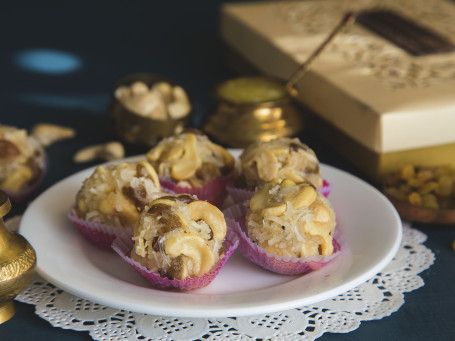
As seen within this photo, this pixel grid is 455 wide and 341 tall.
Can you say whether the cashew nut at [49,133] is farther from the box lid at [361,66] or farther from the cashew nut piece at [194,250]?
the cashew nut piece at [194,250]

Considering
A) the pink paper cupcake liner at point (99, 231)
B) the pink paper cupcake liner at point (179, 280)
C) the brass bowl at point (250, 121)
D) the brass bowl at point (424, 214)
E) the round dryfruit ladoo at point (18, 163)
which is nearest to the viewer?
the pink paper cupcake liner at point (179, 280)

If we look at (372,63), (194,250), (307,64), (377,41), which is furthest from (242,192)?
(377,41)

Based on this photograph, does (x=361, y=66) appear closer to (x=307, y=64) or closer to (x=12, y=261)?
(x=307, y=64)

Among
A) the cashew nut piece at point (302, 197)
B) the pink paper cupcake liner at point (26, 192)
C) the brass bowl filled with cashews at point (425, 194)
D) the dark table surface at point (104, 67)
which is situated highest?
the cashew nut piece at point (302, 197)

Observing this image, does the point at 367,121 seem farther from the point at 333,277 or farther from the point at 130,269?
the point at 130,269

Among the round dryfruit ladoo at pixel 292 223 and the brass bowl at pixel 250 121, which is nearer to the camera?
the round dryfruit ladoo at pixel 292 223

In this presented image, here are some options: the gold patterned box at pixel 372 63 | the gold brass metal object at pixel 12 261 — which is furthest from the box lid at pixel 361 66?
the gold brass metal object at pixel 12 261

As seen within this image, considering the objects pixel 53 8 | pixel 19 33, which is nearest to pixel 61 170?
pixel 19 33
